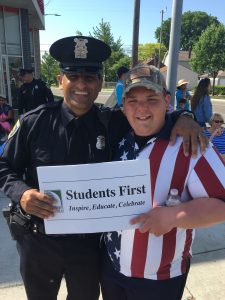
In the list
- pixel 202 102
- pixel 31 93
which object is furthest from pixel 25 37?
pixel 202 102

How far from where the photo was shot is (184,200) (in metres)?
1.47

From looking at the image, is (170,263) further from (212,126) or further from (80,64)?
(212,126)

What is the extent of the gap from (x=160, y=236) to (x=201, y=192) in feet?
0.97

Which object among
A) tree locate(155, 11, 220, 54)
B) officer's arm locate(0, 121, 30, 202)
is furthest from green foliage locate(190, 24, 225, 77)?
tree locate(155, 11, 220, 54)

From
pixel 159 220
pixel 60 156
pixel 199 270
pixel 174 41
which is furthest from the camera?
pixel 174 41

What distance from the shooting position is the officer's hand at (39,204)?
1.47 meters

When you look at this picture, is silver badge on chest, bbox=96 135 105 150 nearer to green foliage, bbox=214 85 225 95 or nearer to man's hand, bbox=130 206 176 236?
man's hand, bbox=130 206 176 236

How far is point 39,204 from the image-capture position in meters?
1.50

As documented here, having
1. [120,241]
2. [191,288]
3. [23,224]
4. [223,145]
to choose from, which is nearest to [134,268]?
[120,241]

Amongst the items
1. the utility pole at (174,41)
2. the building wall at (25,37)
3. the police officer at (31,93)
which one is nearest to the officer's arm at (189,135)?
the utility pole at (174,41)

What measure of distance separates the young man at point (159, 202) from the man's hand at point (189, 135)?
29 mm

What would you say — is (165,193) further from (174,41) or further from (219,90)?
(219,90)

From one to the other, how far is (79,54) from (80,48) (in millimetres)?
49

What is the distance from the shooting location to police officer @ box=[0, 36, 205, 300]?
1756mm
